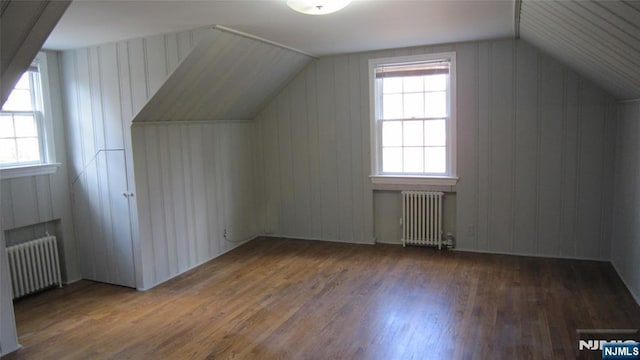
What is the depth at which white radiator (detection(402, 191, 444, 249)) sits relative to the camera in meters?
5.25

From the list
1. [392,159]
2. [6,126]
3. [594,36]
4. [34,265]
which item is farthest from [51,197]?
[594,36]

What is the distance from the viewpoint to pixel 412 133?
210 inches

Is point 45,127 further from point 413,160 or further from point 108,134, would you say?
point 413,160

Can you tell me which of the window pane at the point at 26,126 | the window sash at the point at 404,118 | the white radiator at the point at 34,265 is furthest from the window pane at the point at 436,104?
the white radiator at the point at 34,265

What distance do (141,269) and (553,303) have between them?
370 cm

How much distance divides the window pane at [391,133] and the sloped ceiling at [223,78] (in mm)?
1276

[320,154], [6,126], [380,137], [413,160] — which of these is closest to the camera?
[6,126]

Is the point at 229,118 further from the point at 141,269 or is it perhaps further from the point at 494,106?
the point at 494,106

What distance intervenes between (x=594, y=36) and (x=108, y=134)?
411 cm

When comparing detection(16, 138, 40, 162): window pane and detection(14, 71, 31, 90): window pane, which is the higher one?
detection(14, 71, 31, 90): window pane

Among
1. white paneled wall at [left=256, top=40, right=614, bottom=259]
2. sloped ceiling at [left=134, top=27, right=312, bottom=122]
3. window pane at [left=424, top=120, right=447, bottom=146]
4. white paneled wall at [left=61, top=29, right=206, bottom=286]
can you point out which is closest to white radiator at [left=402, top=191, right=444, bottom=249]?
white paneled wall at [left=256, top=40, right=614, bottom=259]

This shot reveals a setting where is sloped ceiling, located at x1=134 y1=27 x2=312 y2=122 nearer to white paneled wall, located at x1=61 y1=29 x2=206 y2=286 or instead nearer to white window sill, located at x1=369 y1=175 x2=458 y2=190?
white paneled wall, located at x1=61 y1=29 x2=206 y2=286

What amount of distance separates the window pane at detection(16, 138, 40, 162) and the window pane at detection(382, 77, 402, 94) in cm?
378

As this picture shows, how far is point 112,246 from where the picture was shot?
4.47 meters
